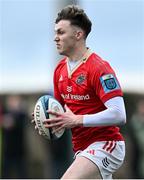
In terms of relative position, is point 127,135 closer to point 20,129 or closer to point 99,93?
point 20,129

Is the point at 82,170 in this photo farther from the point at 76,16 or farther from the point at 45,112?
the point at 76,16

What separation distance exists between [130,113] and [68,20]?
1269 centimetres

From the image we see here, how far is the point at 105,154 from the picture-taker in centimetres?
929

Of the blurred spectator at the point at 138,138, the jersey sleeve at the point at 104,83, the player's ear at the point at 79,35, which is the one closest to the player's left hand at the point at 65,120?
the jersey sleeve at the point at 104,83

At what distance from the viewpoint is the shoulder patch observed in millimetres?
9016

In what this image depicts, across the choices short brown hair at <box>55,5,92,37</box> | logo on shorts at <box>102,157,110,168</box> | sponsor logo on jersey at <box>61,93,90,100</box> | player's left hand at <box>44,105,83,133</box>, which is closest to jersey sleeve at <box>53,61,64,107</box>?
sponsor logo on jersey at <box>61,93,90,100</box>

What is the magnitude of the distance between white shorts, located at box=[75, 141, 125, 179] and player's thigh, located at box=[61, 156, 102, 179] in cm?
6

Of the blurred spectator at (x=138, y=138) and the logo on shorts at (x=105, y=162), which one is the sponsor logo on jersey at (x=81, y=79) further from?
the blurred spectator at (x=138, y=138)

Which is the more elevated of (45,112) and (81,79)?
(81,79)

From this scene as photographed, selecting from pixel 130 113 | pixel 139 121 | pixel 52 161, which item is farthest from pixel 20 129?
pixel 130 113

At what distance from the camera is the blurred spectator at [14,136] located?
58.6ft

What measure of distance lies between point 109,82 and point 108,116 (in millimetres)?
365

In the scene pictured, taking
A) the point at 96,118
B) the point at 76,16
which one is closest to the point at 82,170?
the point at 96,118

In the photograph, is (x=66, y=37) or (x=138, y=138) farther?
(x=138, y=138)
